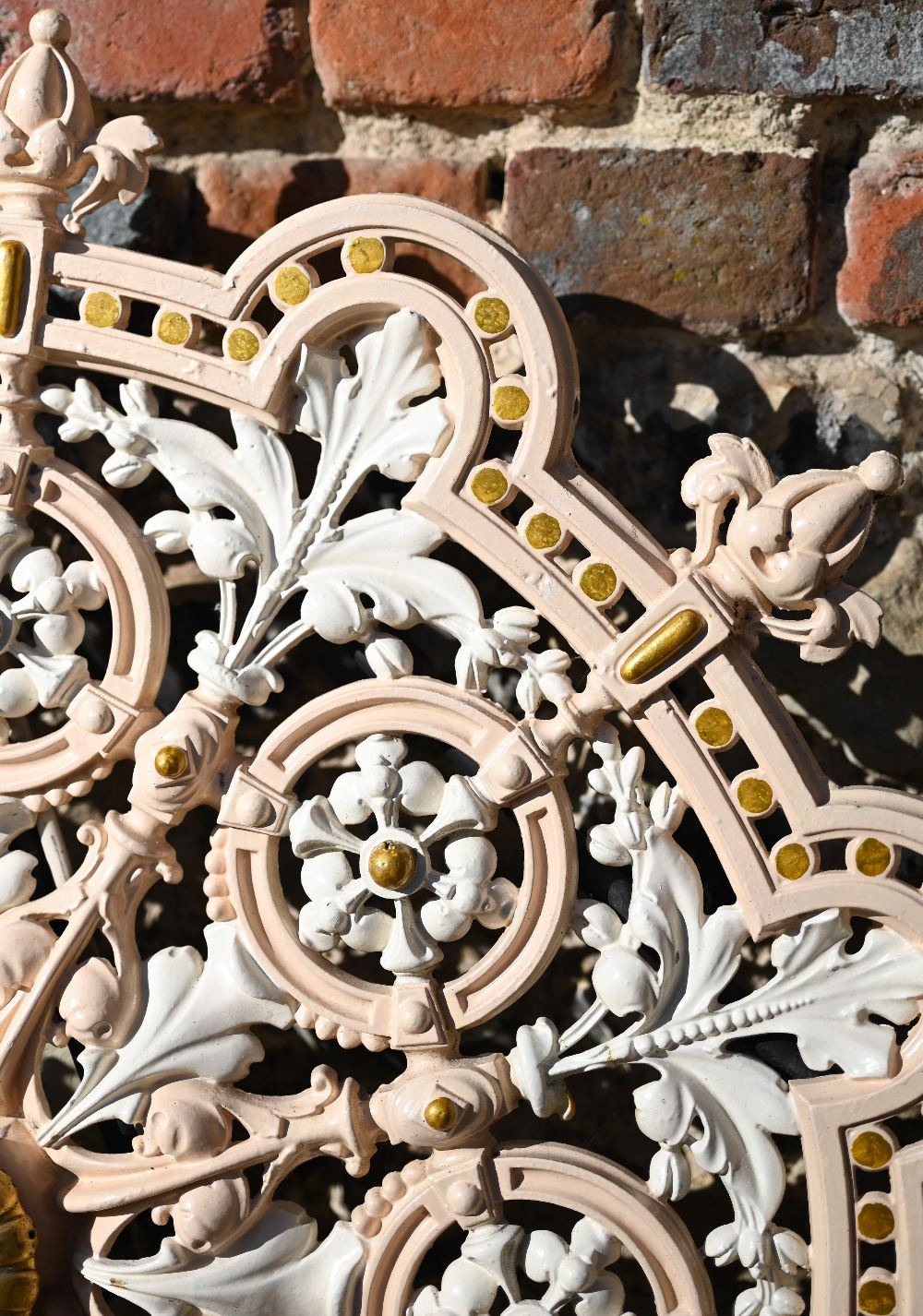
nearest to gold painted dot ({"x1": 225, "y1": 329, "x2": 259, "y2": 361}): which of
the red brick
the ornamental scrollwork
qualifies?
the ornamental scrollwork

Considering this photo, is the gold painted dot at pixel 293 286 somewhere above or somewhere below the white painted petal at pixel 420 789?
above

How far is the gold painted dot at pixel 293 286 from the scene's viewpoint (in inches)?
27.3

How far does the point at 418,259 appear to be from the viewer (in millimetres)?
839

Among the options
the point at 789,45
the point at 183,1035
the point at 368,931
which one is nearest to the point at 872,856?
the point at 368,931

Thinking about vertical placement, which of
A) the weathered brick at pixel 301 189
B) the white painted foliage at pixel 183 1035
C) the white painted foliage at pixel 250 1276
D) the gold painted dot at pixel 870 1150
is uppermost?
the weathered brick at pixel 301 189

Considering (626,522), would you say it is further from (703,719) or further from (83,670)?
(83,670)

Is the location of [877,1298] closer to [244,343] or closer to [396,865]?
[396,865]

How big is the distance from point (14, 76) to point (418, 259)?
0.24 m

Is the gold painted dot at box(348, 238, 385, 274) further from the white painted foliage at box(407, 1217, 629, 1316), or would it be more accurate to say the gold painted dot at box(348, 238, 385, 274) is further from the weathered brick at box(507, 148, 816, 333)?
the white painted foliage at box(407, 1217, 629, 1316)

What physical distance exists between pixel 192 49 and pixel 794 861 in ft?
1.88

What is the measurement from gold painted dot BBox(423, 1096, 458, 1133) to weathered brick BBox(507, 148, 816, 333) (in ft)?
1.45

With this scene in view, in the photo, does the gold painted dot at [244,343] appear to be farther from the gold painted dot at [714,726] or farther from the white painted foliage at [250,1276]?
the white painted foliage at [250,1276]

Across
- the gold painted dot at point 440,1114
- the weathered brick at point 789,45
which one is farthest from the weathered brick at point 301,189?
the gold painted dot at point 440,1114

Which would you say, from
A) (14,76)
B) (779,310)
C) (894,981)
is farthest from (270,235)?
(894,981)
